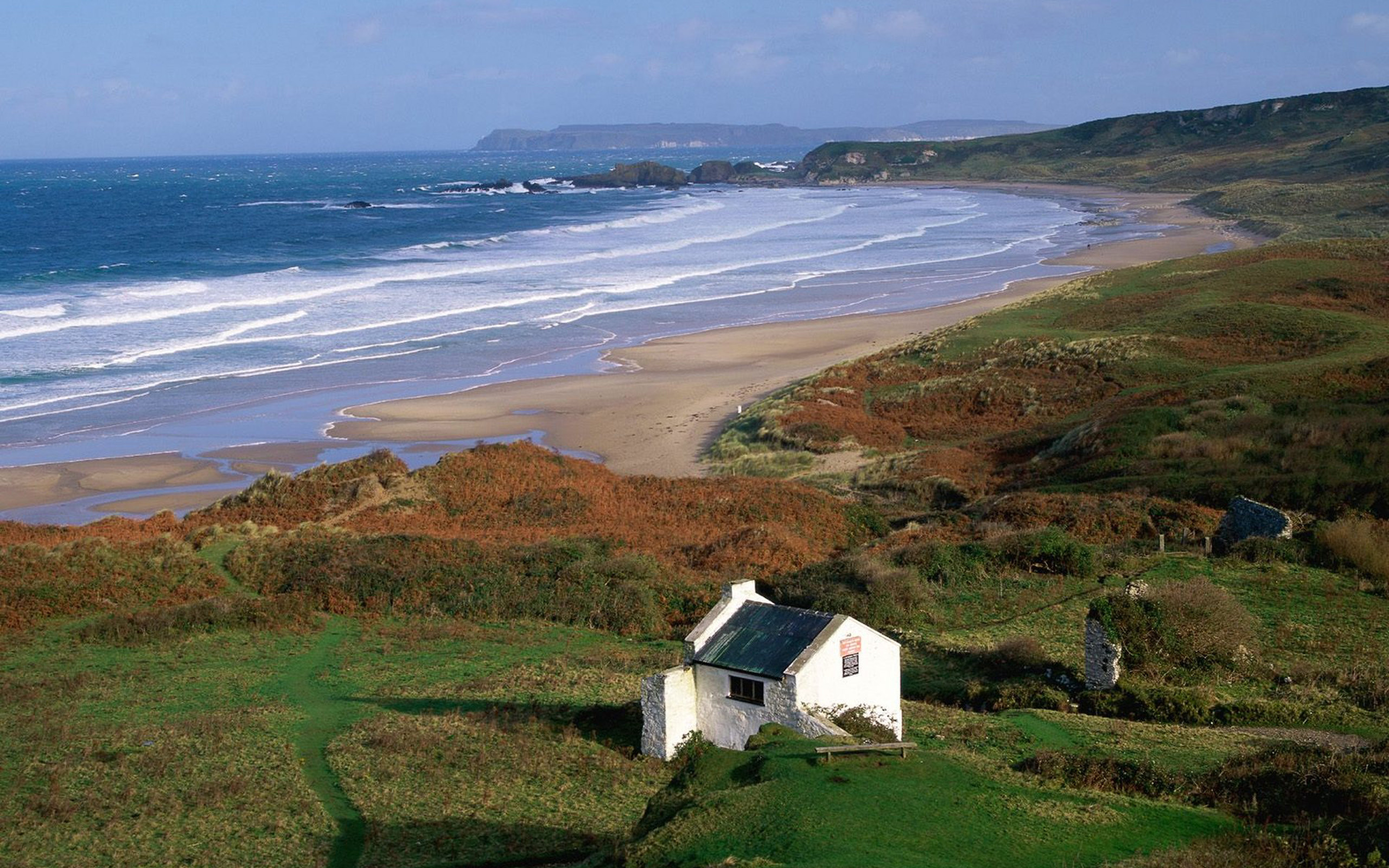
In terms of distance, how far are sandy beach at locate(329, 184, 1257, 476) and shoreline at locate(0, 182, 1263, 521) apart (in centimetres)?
8

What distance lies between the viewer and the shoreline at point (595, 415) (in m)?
36.9

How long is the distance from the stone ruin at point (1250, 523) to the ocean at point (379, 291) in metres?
28.0

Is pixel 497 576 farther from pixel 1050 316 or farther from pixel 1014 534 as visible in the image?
pixel 1050 316

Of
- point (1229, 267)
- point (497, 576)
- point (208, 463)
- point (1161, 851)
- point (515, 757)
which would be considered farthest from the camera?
point (1229, 267)

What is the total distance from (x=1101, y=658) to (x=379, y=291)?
6202cm

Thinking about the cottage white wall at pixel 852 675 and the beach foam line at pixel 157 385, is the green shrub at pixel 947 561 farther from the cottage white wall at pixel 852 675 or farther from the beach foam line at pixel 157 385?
the beach foam line at pixel 157 385

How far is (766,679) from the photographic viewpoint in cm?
1580

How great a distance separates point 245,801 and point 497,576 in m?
10.3

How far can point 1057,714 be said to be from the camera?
58.2ft

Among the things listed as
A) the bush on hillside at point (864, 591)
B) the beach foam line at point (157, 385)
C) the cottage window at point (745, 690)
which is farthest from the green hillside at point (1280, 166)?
the cottage window at point (745, 690)

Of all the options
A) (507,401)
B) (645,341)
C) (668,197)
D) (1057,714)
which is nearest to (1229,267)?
(645,341)

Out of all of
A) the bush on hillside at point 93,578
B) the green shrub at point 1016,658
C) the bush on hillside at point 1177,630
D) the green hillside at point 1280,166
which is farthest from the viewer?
the green hillside at point 1280,166

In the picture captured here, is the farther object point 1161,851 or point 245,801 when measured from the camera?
point 245,801

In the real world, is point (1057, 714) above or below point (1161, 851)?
below
